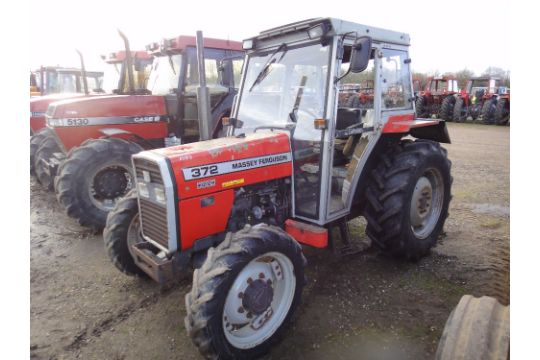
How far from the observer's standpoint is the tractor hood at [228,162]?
257 cm

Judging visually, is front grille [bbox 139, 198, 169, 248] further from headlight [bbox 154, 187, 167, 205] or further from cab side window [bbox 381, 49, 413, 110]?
cab side window [bbox 381, 49, 413, 110]

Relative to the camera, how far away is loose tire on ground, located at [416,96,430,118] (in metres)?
16.6

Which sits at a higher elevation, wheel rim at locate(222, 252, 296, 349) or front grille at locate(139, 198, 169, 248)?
front grille at locate(139, 198, 169, 248)

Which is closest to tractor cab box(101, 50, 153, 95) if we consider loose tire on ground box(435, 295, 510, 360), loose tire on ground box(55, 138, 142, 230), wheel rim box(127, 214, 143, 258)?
loose tire on ground box(55, 138, 142, 230)

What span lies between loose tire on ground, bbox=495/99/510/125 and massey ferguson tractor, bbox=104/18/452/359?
12885 millimetres

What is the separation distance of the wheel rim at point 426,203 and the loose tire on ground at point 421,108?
546 inches

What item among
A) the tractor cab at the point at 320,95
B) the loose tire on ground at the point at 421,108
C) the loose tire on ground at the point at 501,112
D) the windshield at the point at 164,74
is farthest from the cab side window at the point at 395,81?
the loose tire on ground at the point at 421,108

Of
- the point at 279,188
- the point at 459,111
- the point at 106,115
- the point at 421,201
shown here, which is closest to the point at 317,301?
the point at 279,188

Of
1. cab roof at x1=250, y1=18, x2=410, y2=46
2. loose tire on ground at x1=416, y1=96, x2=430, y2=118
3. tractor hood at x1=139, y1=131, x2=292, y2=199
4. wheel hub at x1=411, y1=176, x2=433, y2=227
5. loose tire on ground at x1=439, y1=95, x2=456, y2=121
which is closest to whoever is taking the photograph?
tractor hood at x1=139, y1=131, x2=292, y2=199

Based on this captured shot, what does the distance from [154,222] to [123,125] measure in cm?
337

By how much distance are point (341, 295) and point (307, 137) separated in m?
1.39

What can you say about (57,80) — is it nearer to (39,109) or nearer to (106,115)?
(39,109)

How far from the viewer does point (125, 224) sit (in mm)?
3129

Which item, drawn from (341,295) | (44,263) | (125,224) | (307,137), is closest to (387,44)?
(307,137)
